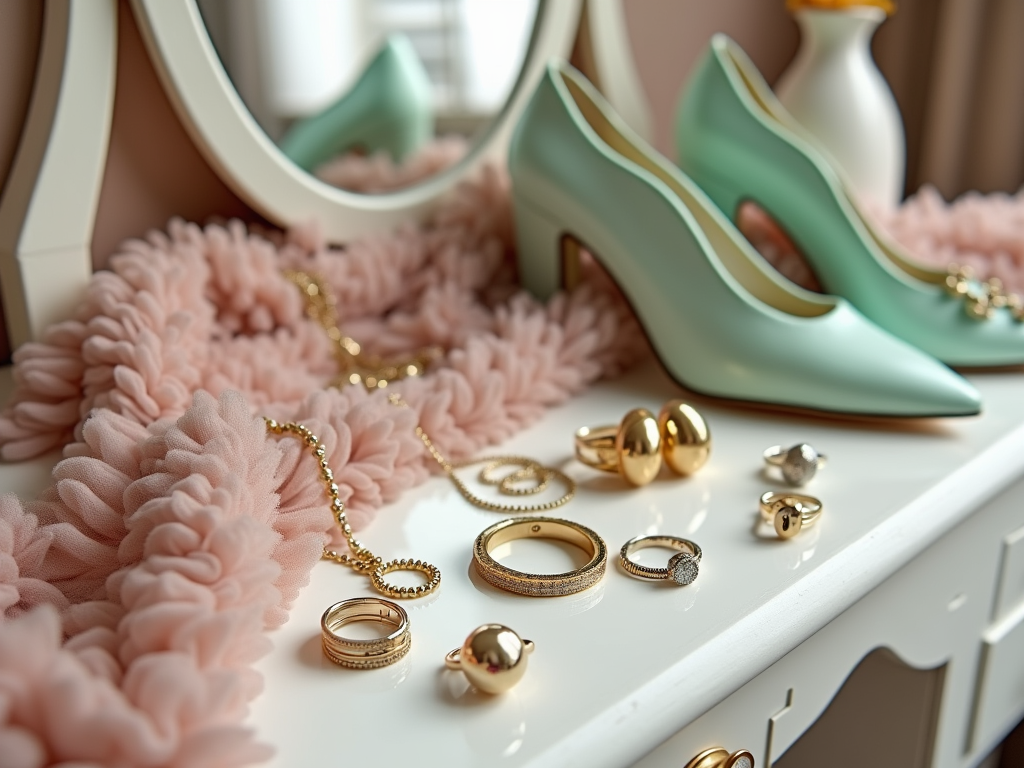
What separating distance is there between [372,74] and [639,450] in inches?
19.0

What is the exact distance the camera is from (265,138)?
2.29 ft

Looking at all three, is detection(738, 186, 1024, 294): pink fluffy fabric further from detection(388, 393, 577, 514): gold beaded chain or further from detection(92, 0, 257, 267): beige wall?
detection(92, 0, 257, 267): beige wall

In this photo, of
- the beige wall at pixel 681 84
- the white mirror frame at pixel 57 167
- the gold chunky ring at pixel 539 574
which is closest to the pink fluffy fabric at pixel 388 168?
the beige wall at pixel 681 84

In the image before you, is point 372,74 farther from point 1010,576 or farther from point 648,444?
point 1010,576

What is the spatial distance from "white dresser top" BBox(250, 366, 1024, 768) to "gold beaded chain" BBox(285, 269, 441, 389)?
0.12 m

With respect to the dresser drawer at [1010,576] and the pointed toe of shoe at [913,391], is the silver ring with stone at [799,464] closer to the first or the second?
the pointed toe of shoe at [913,391]

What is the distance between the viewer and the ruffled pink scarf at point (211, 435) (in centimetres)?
29

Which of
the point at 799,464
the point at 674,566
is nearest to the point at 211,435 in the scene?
the point at 674,566

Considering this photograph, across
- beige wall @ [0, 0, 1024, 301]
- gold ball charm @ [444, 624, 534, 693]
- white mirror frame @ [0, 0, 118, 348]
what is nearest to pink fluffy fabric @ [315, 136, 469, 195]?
beige wall @ [0, 0, 1024, 301]

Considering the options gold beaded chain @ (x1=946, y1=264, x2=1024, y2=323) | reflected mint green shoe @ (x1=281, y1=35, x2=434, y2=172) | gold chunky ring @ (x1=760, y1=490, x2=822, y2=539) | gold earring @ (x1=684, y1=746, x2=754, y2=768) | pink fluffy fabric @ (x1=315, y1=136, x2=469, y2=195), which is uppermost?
reflected mint green shoe @ (x1=281, y1=35, x2=434, y2=172)

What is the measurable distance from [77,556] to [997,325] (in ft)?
2.20

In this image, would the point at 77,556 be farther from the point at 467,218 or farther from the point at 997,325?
the point at 997,325

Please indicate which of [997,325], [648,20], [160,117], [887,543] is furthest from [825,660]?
[648,20]

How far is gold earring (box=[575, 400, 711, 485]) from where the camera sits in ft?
1.72
